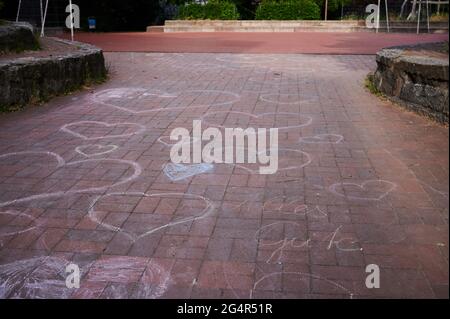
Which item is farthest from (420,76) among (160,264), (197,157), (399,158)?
(160,264)

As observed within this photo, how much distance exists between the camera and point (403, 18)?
2044 centimetres

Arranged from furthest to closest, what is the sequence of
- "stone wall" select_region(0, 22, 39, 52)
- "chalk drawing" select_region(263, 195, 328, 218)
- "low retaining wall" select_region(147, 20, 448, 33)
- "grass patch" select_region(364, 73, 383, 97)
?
1. "low retaining wall" select_region(147, 20, 448, 33)
2. "stone wall" select_region(0, 22, 39, 52)
3. "grass patch" select_region(364, 73, 383, 97)
4. "chalk drawing" select_region(263, 195, 328, 218)

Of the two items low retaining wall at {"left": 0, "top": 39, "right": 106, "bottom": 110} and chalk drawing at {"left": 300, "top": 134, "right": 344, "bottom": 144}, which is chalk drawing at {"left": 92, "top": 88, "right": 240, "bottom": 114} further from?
chalk drawing at {"left": 300, "top": 134, "right": 344, "bottom": 144}

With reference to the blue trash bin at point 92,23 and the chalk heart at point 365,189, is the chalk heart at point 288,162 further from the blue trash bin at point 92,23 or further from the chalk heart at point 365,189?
the blue trash bin at point 92,23

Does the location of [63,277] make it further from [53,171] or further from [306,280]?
[53,171]

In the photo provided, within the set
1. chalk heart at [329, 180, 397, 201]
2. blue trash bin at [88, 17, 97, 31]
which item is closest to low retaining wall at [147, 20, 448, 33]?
blue trash bin at [88, 17, 97, 31]

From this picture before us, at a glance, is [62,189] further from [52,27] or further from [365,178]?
[52,27]

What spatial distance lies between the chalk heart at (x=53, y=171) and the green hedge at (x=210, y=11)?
1639 centimetres

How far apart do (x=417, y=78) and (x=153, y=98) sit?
11.7 ft

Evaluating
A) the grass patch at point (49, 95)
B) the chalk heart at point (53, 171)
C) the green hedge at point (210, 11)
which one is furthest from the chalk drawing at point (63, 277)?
the green hedge at point (210, 11)

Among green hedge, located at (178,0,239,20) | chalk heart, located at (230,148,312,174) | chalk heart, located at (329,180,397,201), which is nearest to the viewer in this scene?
chalk heart, located at (329,180,397,201)

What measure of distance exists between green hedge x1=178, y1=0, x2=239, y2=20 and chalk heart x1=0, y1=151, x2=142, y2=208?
16.4 metres

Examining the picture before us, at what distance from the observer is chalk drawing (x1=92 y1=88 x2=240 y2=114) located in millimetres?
6601

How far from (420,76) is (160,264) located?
433 centimetres
